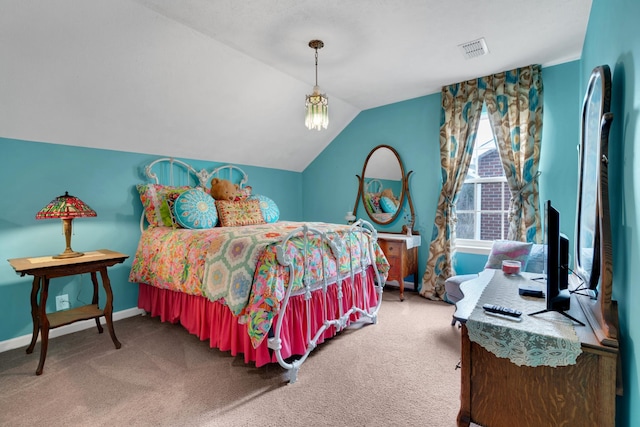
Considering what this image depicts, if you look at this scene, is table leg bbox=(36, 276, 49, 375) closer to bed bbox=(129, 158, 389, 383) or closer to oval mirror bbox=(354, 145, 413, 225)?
bed bbox=(129, 158, 389, 383)

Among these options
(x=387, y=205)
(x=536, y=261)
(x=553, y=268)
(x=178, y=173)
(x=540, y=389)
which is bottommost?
(x=540, y=389)

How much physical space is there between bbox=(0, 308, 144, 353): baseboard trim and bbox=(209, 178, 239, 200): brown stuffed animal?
142 cm

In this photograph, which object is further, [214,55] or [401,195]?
[401,195]

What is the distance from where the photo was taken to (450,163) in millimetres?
3650

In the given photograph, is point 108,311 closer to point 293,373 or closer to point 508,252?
point 293,373

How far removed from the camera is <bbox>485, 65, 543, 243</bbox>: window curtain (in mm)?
3105

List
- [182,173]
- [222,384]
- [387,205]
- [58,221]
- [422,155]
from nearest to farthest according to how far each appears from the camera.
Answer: [222,384] → [58,221] → [182,173] → [422,155] → [387,205]

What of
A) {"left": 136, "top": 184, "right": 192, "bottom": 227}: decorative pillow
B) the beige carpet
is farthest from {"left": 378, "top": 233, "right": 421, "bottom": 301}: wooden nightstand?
{"left": 136, "top": 184, "right": 192, "bottom": 227}: decorative pillow

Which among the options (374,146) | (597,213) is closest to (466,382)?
(597,213)

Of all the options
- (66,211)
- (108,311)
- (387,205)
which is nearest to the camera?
(66,211)

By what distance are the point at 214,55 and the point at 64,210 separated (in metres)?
1.74

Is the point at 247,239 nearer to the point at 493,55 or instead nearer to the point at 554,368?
the point at 554,368

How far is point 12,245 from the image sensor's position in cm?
247

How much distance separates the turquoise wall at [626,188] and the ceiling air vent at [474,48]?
1311mm
